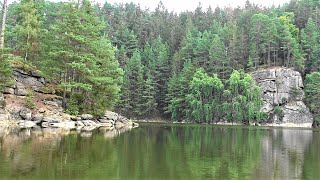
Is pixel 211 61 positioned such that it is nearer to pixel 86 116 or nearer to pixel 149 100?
pixel 149 100

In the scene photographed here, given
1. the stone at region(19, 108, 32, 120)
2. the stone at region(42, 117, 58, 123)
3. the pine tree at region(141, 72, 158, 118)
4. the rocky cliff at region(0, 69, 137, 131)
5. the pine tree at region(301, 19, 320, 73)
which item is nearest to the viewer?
the rocky cliff at region(0, 69, 137, 131)

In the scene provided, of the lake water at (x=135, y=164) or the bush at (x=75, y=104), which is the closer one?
the lake water at (x=135, y=164)

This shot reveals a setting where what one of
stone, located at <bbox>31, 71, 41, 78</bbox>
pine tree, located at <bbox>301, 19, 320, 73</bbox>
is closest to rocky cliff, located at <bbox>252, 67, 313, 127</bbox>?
pine tree, located at <bbox>301, 19, 320, 73</bbox>

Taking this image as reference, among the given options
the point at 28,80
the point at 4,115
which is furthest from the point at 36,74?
the point at 4,115

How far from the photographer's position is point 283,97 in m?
79.4

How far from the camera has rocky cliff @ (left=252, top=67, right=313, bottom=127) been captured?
76625mm

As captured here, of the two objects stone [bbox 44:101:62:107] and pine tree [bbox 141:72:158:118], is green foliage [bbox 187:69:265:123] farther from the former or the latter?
stone [bbox 44:101:62:107]

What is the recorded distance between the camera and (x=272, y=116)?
254 feet

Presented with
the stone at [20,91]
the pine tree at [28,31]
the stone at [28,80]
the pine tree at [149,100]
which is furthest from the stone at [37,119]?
the pine tree at [149,100]

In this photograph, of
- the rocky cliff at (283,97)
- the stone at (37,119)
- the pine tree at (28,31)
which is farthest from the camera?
the rocky cliff at (283,97)

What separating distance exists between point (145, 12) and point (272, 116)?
A: 69541 mm

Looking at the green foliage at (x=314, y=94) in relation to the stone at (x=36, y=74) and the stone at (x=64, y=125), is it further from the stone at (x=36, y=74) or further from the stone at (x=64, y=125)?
the stone at (x=36, y=74)

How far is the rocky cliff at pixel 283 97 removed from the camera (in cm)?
7662

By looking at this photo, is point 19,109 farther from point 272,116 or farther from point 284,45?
point 284,45
